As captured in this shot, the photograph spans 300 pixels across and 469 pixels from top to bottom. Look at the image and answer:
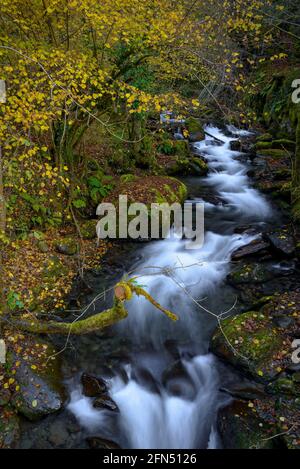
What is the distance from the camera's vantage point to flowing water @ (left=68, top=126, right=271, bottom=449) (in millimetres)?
5617

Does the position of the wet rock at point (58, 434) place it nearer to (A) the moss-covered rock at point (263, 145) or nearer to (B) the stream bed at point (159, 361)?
(B) the stream bed at point (159, 361)

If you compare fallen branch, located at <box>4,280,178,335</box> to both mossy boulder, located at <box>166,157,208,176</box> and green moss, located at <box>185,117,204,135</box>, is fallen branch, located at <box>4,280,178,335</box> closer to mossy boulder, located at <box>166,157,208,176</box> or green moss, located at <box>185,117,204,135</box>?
mossy boulder, located at <box>166,157,208,176</box>

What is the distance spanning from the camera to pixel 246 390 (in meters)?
5.81

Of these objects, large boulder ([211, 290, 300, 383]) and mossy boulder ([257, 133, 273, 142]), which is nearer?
large boulder ([211, 290, 300, 383])

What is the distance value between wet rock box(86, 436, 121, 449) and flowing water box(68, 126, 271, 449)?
0.32ft

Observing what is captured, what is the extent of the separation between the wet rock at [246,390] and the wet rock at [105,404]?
182 cm

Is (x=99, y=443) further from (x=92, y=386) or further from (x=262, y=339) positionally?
(x=262, y=339)

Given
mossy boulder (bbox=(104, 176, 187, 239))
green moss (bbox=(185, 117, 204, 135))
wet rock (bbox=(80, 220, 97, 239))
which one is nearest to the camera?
wet rock (bbox=(80, 220, 97, 239))

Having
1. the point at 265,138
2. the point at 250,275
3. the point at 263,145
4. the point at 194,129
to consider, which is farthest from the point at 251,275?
the point at 194,129

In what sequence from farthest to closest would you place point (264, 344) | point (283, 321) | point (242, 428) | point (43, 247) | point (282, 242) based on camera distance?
point (282, 242) < point (43, 247) < point (283, 321) < point (264, 344) < point (242, 428)

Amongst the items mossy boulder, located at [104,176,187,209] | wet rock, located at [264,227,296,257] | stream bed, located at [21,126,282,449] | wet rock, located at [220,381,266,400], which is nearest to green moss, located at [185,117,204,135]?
mossy boulder, located at [104,176,187,209]

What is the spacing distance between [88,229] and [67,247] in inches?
45.0

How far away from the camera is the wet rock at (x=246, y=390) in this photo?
18.7 feet

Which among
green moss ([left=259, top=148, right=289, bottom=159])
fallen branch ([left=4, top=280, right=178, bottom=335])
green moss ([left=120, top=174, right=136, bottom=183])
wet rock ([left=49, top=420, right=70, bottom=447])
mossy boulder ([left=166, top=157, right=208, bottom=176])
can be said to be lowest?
wet rock ([left=49, top=420, right=70, bottom=447])
